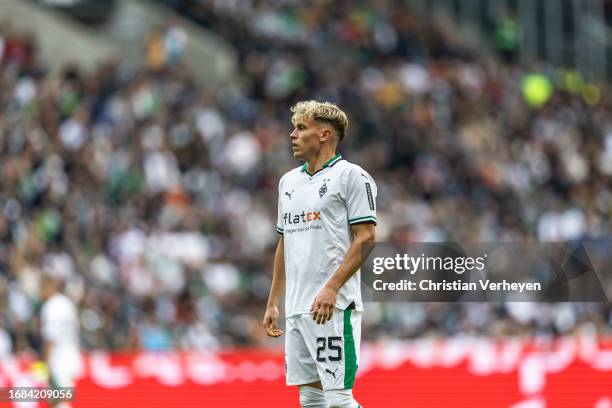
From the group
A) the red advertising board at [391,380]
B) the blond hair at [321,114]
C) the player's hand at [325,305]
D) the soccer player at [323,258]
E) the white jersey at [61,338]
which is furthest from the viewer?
the white jersey at [61,338]

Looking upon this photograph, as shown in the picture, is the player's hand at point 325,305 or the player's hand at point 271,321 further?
the player's hand at point 271,321

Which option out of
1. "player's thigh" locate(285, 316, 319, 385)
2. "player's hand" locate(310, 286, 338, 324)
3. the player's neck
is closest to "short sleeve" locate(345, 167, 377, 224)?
the player's neck

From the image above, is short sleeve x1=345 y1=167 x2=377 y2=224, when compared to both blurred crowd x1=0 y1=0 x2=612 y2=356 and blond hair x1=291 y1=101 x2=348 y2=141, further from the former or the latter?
blurred crowd x1=0 y1=0 x2=612 y2=356

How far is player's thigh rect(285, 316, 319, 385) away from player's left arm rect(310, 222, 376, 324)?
0.25 metres

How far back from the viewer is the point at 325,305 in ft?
25.4

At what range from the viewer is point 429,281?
932 centimetres

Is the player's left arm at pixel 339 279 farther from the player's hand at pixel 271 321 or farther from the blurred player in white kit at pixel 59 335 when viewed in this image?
the blurred player in white kit at pixel 59 335

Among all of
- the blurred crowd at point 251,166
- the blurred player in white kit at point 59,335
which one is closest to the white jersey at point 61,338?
the blurred player in white kit at point 59,335

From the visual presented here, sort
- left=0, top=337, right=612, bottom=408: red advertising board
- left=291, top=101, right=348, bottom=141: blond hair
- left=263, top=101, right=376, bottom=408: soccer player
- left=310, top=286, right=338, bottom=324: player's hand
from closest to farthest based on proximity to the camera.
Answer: left=310, top=286, right=338, bottom=324: player's hand
left=263, top=101, right=376, bottom=408: soccer player
left=291, top=101, right=348, bottom=141: blond hair
left=0, top=337, right=612, bottom=408: red advertising board

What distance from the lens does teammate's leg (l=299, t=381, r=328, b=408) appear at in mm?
8062

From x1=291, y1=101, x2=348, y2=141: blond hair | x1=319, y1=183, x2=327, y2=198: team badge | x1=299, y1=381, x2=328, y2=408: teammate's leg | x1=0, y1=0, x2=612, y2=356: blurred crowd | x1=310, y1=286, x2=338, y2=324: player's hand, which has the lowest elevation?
Result: x1=299, y1=381, x2=328, y2=408: teammate's leg

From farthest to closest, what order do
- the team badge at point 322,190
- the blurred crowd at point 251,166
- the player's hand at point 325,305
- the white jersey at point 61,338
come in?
the blurred crowd at point 251,166
the white jersey at point 61,338
the team badge at point 322,190
the player's hand at point 325,305

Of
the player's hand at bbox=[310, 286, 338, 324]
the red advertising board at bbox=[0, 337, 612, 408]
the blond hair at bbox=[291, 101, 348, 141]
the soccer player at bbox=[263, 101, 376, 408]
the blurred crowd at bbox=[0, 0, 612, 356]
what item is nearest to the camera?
the player's hand at bbox=[310, 286, 338, 324]

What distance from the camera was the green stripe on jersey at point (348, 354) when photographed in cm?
789
